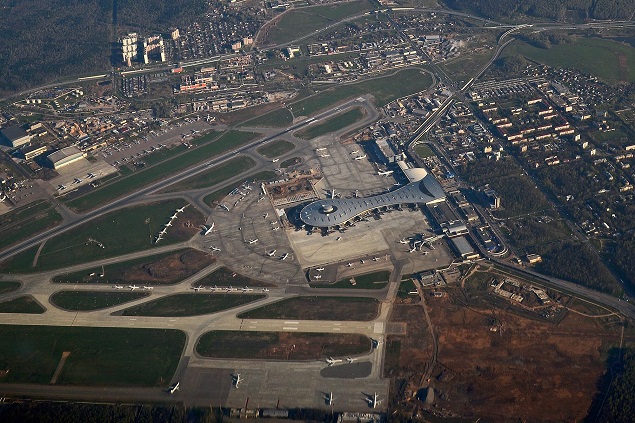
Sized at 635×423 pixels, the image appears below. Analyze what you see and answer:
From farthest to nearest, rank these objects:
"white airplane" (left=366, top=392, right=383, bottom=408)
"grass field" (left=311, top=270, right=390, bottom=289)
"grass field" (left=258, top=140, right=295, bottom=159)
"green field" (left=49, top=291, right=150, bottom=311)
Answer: "grass field" (left=258, top=140, right=295, bottom=159) < "grass field" (left=311, top=270, right=390, bottom=289) < "green field" (left=49, top=291, right=150, bottom=311) < "white airplane" (left=366, top=392, right=383, bottom=408)

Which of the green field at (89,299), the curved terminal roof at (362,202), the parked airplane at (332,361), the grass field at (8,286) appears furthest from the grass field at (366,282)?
the grass field at (8,286)

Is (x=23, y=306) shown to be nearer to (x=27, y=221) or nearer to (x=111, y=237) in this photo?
(x=111, y=237)

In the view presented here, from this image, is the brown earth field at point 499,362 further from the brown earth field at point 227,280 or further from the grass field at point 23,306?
the grass field at point 23,306

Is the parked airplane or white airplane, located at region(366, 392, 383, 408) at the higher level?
the parked airplane

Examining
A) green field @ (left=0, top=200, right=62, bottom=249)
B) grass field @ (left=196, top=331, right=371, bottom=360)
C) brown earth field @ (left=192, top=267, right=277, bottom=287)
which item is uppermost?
green field @ (left=0, top=200, right=62, bottom=249)

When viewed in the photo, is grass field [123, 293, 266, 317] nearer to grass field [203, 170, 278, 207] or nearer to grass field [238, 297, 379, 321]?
grass field [238, 297, 379, 321]

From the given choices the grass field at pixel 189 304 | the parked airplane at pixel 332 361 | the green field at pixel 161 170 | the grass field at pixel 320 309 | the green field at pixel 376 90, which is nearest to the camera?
the parked airplane at pixel 332 361

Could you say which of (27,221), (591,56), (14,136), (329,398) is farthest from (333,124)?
(591,56)

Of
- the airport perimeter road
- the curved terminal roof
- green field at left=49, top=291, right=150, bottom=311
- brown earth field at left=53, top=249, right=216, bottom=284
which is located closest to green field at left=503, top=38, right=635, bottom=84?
the airport perimeter road
